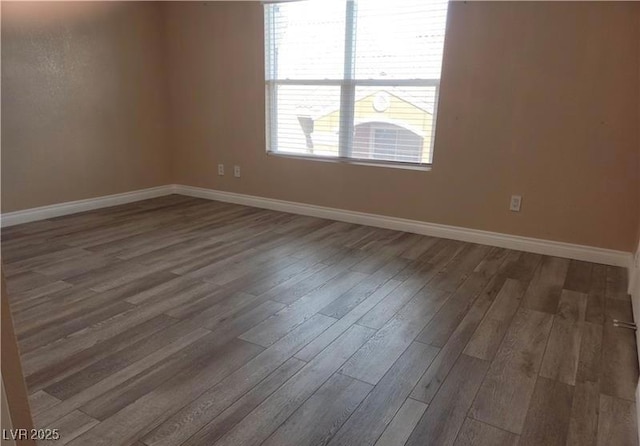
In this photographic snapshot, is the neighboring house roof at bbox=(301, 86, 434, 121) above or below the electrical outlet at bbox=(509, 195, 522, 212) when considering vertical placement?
above

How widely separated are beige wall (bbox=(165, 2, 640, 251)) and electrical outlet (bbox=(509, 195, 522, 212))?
43 millimetres

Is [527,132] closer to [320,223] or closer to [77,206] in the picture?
[320,223]

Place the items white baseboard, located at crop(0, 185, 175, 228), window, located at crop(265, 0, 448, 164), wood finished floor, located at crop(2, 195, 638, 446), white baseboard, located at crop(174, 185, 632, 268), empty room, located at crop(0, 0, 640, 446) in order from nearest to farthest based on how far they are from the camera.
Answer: wood finished floor, located at crop(2, 195, 638, 446) → empty room, located at crop(0, 0, 640, 446) → white baseboard, located at crop(174, 185, 632, 268) → window, located at crop(265, 0, 448, 164) → white baseboard, located at crop(0, 185, 175, 228)

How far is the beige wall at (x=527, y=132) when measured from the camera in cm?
294

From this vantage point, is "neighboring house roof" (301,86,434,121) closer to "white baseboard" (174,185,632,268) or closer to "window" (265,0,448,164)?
"window" (265,0,448,164)

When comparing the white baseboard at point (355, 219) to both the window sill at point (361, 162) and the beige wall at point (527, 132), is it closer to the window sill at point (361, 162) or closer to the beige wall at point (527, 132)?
the beige wall at point (527, 132)

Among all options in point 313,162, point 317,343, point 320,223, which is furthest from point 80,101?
point 317,343

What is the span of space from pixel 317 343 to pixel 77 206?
3.36 meters

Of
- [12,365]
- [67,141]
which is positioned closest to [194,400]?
[12,365]

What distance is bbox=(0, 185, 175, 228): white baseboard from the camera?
12.5ft

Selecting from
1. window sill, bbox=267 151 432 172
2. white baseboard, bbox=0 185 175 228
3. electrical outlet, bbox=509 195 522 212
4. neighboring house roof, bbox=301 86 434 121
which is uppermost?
neighboring house roof, bbox=301 86 434 121

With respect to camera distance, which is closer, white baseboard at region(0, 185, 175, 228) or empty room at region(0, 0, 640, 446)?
empty room at region(0, 0, 640, 446)

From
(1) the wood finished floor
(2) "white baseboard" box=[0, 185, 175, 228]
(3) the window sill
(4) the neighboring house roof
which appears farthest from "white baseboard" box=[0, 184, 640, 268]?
(4) the neighboring house roof

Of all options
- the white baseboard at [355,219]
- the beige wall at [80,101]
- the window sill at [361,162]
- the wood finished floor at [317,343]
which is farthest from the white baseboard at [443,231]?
the beige wall at [80,101]
